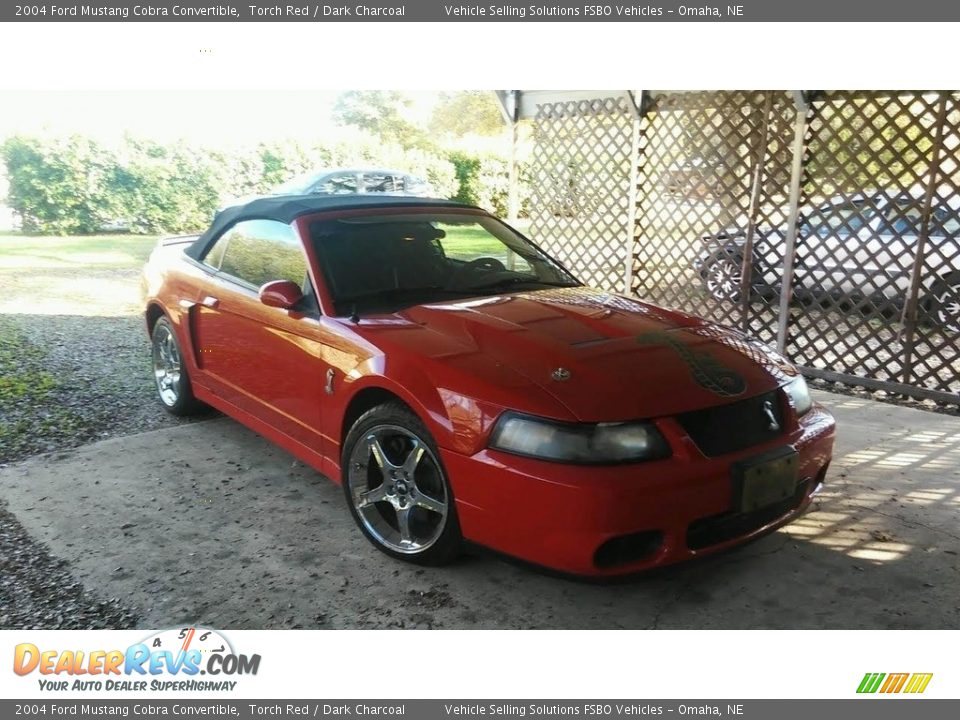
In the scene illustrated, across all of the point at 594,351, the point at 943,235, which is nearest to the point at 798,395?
the point at 594,351

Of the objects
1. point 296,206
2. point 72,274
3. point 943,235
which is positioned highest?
point 296,206

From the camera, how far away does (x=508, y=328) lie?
285 centimetres

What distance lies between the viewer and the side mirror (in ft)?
10.3

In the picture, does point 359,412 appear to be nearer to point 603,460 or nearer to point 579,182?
point 603,460

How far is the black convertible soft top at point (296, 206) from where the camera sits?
3.53m

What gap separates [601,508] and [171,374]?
131 inches

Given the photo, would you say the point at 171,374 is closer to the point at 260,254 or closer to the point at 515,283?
the point at 260,254

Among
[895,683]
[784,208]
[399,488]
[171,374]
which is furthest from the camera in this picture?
[784,208]

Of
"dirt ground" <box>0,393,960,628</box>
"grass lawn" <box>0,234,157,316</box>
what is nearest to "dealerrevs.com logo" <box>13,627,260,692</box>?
"dirt ground" <box>0,393,960,628</box>

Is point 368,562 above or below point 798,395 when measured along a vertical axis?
below

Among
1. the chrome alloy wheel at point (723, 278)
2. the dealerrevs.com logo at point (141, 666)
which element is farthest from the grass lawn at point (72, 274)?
the dealerrevs.com logo at point (141, 666)

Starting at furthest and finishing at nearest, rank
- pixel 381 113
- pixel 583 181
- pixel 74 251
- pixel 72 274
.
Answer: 1. pixel 381 113
2. pixel 74 251
3. pixel 72 274
4. pixel 583 181

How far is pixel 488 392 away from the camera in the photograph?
2439 millimetres

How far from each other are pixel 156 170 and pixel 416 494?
40.7 ft
